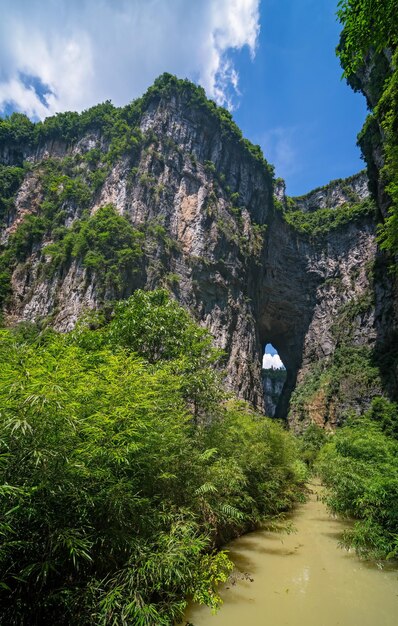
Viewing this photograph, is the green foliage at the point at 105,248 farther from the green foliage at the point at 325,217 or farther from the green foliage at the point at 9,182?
the green foliage at the point at 325,217

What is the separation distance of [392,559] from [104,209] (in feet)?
109

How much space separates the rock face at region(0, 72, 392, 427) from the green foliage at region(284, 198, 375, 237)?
2.25ft

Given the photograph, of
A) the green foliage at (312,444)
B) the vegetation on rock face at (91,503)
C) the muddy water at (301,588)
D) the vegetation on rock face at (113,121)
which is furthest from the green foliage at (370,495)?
the vegetation on rock face at (113,121)

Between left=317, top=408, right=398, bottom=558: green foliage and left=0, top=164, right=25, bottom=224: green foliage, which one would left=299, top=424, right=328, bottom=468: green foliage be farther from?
left=0, top=164, right=25, bottom=224: green foliage

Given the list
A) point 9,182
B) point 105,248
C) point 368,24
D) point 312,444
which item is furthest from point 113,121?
point 368,24

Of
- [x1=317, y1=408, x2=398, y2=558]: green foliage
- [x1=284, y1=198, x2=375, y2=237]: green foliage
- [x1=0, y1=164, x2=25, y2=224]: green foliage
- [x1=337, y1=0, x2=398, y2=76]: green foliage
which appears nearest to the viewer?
[x1=337, y1=0, x2=398, y2=76]: green foliage

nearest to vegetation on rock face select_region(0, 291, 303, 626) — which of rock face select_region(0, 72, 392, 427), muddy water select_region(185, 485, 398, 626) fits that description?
muddy water select_region(185, 485, 398, 626)

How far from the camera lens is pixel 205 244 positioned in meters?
38.0

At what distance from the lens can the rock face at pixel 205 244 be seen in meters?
32.7

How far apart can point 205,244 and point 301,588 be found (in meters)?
33.9

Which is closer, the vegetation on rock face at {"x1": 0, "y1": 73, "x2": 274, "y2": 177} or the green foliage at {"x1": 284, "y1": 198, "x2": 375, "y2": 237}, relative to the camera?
the vegetation on rock face at {"x1": 0, "y1": 73, "x2": 274, "y2": 177}

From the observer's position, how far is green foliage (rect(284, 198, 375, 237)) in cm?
4869

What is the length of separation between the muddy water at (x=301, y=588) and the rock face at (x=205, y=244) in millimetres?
23102

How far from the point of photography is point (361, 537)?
7191mm
